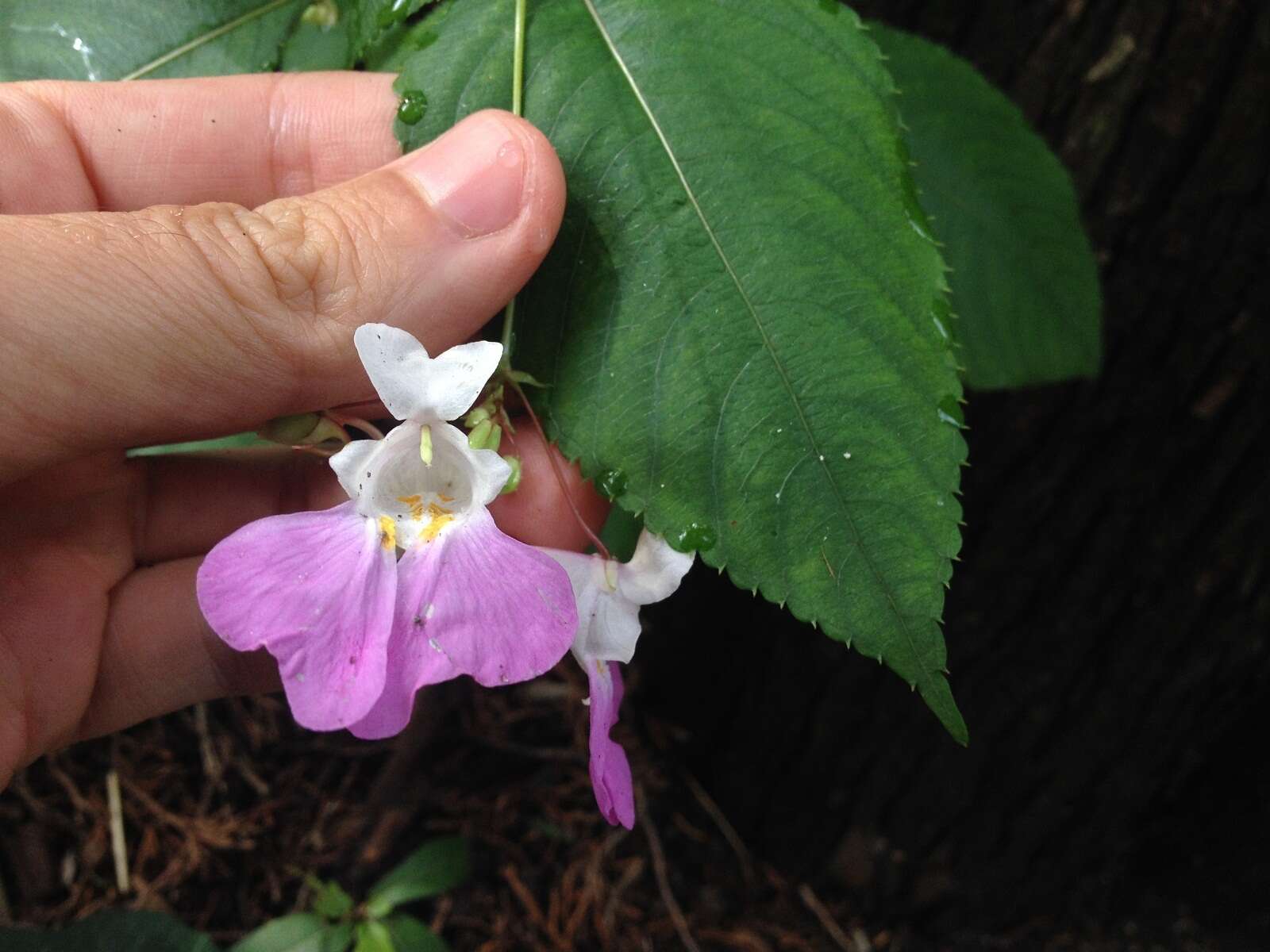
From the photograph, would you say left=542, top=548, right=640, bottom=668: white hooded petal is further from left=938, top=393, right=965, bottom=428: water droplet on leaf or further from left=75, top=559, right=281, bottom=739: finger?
left=75, top=559, right=281, bottom=739: finger

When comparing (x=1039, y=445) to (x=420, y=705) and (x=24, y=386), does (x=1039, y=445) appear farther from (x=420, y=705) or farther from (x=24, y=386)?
(x=24, y=386)

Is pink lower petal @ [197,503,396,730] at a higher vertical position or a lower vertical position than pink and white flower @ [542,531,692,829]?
higher

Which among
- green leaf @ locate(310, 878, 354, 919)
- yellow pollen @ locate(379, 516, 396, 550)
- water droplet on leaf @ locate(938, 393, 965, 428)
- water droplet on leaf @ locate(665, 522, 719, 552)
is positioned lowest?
green leaf @ locate(310, 878, 354, 919)

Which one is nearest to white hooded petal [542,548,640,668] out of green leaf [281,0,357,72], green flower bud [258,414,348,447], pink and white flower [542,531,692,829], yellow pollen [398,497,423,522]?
pink and white flower [542,531,692,829]

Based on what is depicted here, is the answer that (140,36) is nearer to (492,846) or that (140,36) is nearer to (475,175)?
(475,175)

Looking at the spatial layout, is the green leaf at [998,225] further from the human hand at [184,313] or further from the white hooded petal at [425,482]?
the white hooded petal at [425,482]

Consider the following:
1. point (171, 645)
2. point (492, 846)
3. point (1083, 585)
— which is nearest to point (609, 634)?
point (171, 645)
